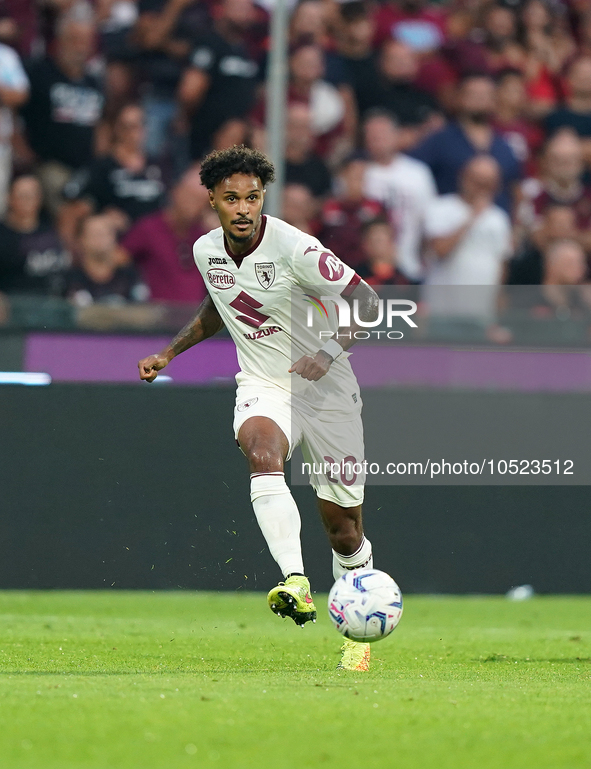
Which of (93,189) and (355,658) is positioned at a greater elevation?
(93,189)

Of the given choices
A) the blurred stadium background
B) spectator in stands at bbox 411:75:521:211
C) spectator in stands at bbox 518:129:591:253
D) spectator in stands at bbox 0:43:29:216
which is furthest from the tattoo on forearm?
spectator in stands at bbox 518:129:591:253

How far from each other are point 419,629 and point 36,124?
253 inches

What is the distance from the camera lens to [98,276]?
11234mm

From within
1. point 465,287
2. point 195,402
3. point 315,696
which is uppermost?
point 465,287

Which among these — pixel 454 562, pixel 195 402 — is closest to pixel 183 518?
pixel 195 402

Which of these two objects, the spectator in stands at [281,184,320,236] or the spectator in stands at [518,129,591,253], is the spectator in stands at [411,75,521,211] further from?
the spectator in stands at [281,184,320,236]

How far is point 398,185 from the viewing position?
12.9 m

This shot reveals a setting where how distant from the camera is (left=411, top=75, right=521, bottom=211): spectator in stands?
13336mm

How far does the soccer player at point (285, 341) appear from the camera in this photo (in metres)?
6.86

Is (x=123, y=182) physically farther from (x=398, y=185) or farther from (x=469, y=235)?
(x=469, y=235)

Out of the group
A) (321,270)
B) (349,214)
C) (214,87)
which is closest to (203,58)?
(214,87)

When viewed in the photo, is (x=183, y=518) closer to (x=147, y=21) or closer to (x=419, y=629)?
(x=419, y=629)

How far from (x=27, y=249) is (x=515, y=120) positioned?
5869 millimetres

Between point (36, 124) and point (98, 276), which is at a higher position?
point (36, 124)
